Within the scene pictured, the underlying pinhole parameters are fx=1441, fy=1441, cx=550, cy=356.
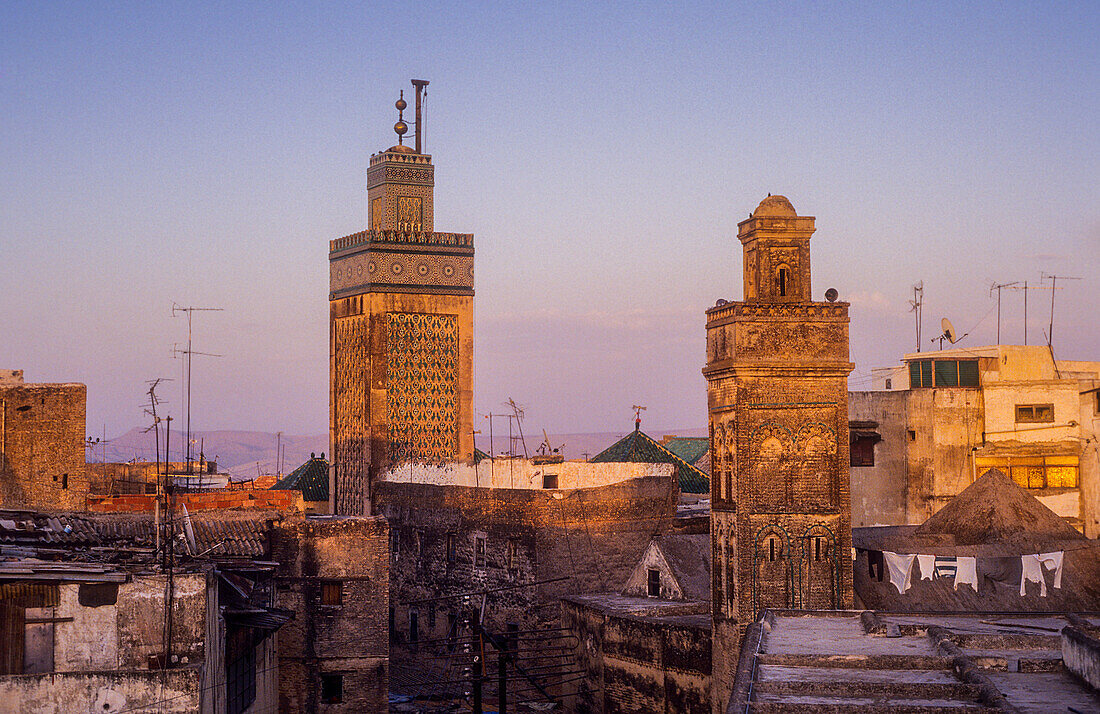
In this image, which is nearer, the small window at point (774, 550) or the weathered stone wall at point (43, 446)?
the small window at point (774, 550)

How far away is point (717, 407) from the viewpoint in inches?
966

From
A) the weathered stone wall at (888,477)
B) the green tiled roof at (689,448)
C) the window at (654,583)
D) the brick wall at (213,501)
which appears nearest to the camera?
the window at (654,583)

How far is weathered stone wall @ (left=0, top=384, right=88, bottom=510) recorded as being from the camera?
29875 mm

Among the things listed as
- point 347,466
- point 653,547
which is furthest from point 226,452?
point 653,547

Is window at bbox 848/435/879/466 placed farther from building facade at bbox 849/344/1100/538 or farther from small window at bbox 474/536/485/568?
small window at bbox 474/536/485/568

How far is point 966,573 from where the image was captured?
2594 cm

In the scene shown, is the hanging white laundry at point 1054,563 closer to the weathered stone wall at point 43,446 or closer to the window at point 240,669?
the window at point 240,669

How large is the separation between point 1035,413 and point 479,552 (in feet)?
48.4

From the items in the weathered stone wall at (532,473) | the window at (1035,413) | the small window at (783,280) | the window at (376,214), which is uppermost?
the window at (376,214)

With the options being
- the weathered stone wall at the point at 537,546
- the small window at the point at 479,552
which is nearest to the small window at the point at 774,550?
the weathered stone wall at the point at 537,546

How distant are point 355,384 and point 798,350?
20.6m

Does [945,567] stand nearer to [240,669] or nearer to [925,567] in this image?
[925,567]

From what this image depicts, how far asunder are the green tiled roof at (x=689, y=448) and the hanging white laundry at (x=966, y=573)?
25.0m

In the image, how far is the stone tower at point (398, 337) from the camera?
41.5 metres
